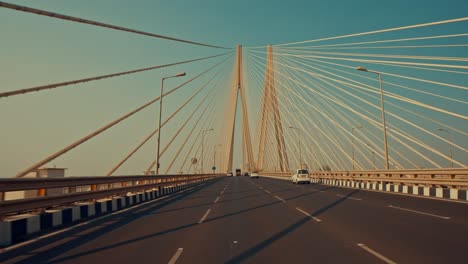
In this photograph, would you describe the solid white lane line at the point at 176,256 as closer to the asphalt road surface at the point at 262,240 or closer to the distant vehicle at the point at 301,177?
the asphalt road surface at the point at 262,240

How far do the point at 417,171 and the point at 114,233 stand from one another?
19.0 metres

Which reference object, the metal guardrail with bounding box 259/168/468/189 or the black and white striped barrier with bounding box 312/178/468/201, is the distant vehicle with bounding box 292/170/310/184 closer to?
the metal guardrail with bounding box 259/168/468/189

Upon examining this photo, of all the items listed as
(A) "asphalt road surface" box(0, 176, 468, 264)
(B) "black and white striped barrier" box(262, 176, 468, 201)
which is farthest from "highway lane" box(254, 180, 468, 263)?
(B) "black and white striped barrier" box(262, 176, 468, 201)

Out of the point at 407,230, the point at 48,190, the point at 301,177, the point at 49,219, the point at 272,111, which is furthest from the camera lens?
the point at 272,111

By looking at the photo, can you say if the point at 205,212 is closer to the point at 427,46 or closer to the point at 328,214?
the point at 328,214

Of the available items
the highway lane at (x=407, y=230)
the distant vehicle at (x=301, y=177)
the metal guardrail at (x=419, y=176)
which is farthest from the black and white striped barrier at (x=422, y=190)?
the distant vehicle at (x=301, y=177)

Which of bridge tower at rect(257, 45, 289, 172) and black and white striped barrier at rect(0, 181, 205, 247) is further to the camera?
bridge tower at rect(257, 45, 289, 172)

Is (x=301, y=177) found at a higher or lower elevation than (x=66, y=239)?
higher

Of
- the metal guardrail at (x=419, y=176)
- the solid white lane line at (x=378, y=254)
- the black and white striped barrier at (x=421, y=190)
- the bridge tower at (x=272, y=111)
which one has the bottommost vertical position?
the solid white lane line at (x=378, y=254)

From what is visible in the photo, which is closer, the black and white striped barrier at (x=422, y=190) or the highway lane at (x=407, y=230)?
the highway lane at (x=407, y=230)

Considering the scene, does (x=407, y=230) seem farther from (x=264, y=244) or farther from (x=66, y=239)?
(x=66, y=239)

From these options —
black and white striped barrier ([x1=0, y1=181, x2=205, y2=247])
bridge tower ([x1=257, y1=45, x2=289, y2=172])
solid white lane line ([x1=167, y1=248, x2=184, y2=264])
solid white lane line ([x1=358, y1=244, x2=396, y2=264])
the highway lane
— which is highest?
bridge tower ([x1=257, y1=45, x2=289, y2=172])

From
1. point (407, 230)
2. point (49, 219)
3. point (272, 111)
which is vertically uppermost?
point (272, 111)

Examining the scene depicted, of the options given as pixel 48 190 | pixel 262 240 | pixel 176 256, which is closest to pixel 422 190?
pixel 262 240
